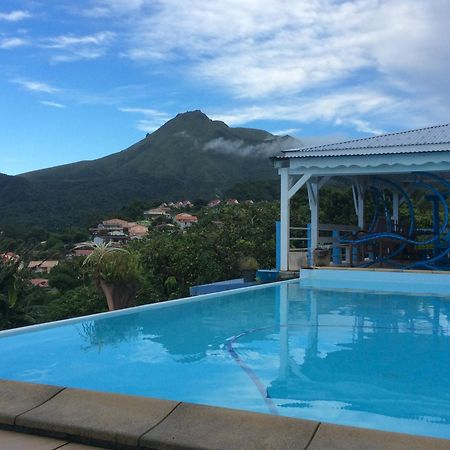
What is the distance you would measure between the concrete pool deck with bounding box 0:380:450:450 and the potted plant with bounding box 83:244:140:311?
6.11 meters

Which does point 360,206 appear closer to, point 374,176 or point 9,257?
point 374,176

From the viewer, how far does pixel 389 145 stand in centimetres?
1188

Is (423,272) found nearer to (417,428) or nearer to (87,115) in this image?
(417,428)

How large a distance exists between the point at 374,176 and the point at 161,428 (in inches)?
512

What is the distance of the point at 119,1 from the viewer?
16.0 m

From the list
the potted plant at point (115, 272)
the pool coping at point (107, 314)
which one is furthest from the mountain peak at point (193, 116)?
the potted plant at point (115, 272)

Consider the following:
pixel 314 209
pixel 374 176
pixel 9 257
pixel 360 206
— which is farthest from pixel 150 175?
pixel 9 257

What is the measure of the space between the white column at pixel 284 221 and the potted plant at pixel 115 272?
13.6 feet

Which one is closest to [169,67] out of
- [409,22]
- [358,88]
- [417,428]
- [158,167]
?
[358,88]

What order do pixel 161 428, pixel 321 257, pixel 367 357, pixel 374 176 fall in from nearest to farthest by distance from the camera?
1. pixel 161 428
2. pixel 367 357
3. pixel 321 257
4. pixel 374 176

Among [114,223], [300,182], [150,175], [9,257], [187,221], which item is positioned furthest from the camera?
[150,175]

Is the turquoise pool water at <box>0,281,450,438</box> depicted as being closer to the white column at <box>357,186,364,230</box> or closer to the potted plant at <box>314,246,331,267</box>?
the potted plant at <box>314,246,331,267</box>

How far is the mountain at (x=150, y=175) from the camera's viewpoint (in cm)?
5544

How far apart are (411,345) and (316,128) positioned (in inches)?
1491
